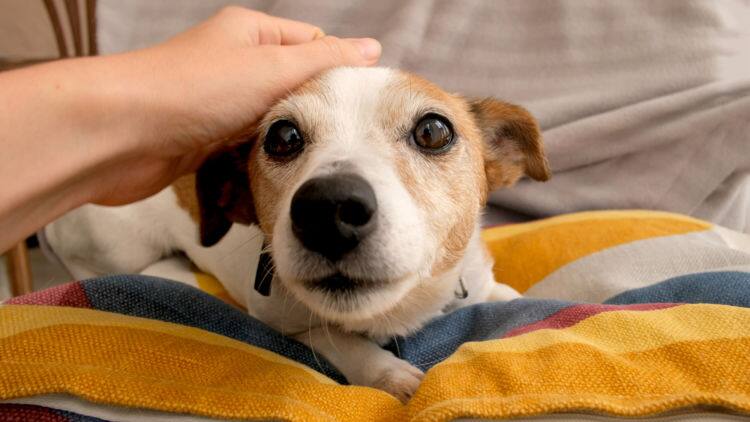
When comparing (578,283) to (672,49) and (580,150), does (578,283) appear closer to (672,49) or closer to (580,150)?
(580,150)

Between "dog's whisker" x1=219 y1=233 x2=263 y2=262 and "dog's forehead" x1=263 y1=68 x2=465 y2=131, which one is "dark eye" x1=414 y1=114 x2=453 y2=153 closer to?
"dog's forehead" x1=263 y1=68 x2=465 y2=131

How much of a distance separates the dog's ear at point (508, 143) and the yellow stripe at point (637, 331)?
23.0 inches

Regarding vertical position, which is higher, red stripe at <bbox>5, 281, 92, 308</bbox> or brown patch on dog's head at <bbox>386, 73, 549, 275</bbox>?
brown patch on dog's head at <bbox>386, 73, 549, 275</bbox>

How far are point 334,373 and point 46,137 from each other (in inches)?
27.9

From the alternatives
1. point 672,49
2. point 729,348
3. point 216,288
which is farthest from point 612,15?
point 216,288

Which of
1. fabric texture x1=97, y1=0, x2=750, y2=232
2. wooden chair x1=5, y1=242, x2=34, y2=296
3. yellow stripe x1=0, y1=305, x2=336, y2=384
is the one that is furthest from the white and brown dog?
wooden chair x1=5, y1=242, x2=34, y2=296

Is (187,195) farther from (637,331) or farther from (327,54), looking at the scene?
(637,331)

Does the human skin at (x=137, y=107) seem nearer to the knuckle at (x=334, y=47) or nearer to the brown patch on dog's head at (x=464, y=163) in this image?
the knuckle at (x=334, y=47)

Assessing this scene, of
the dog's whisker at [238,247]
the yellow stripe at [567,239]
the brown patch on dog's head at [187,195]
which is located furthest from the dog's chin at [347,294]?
the brown patch on dog's head at [187,195]

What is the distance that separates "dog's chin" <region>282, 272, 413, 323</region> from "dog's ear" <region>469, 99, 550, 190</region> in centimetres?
60

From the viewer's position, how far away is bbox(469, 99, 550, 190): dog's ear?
4.64ft

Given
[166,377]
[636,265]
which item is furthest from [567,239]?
[166,377]

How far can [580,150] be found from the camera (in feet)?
6.65

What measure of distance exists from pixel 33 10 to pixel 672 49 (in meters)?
2.47
